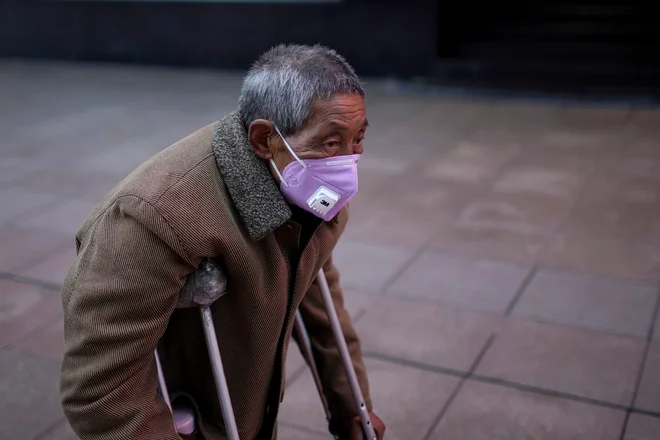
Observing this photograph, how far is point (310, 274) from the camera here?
6.61 ft

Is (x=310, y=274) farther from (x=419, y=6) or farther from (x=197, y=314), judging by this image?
(x=419, y=6)

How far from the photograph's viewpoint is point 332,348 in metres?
2.41

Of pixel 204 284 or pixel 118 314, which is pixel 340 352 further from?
pixel 118 314

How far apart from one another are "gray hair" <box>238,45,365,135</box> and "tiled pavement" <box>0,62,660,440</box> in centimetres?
183

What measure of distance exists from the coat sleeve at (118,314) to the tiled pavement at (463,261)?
1.63 meters

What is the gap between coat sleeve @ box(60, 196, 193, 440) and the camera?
1632mm

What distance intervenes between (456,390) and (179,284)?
206cm

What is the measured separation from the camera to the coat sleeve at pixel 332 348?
2.38 m

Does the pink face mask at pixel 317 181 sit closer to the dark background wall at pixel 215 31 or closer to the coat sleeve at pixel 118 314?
the coat sleeve at pixel 118 314

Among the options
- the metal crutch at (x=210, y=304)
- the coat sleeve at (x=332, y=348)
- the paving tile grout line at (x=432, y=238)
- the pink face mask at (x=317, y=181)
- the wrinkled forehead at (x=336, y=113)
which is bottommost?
the paving tile grout line at (x=432, y=238)

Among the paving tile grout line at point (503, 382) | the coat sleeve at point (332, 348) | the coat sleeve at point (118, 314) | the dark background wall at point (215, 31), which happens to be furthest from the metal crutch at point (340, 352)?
the dark background wall at point (215, 31)

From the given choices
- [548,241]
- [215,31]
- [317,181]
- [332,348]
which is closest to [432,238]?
[548,241]

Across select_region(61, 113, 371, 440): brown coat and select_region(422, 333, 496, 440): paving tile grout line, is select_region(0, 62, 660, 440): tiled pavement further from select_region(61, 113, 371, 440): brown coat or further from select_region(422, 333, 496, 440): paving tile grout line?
select_region(61, 113, 371, 440): brown coat

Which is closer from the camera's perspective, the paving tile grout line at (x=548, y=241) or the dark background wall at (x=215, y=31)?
the paving tile grout line at (x=548, y=241)
